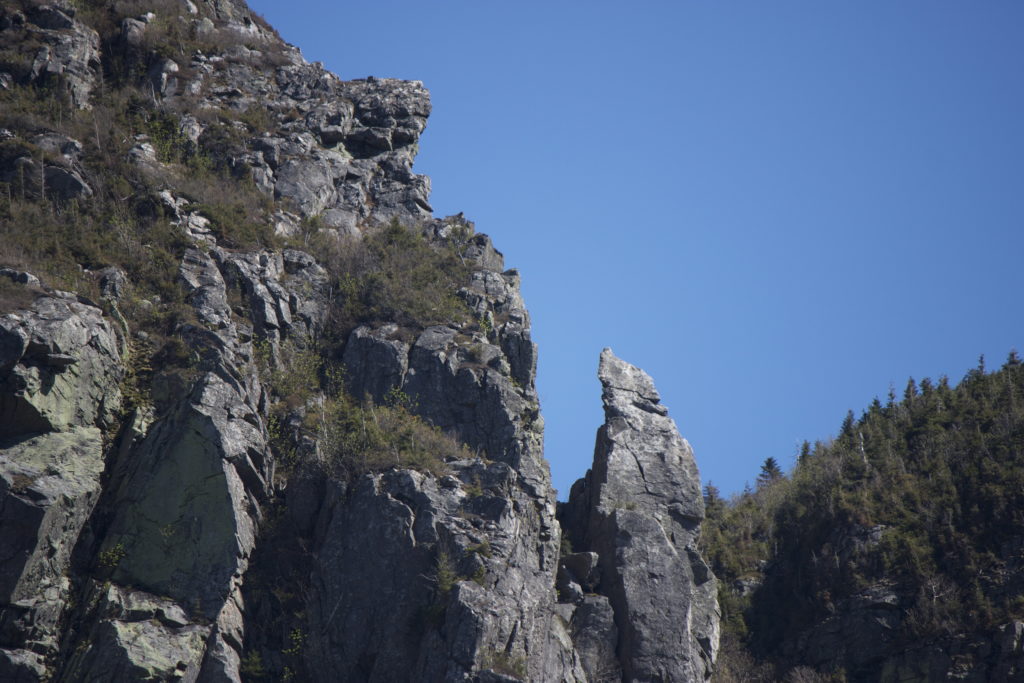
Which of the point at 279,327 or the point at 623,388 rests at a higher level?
the point at 623,388

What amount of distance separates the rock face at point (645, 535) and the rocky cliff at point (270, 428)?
0.39 ft

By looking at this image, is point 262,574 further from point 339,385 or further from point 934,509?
point 934,509

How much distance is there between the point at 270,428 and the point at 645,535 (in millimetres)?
14591

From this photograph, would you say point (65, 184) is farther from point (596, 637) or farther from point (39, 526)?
point (596, 637)

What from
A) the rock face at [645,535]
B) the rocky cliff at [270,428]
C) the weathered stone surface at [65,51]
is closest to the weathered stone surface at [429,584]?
the rocky cliff at [270,428]

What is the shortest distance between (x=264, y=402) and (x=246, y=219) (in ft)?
34.3

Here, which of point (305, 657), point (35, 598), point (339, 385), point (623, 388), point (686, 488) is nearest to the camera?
point (35, 598)

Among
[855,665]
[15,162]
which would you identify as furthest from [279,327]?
[855,665]

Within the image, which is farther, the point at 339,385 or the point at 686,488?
the point at 686,488

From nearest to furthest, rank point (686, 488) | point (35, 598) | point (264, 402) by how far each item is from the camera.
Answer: point (35, 598)
point (264, 402)
point (686, 488)

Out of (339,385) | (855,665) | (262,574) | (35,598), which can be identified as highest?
(339,385)

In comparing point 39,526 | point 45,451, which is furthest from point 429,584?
point 45,451

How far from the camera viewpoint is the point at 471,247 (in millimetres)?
42875

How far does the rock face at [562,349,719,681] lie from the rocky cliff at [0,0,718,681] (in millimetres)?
118
